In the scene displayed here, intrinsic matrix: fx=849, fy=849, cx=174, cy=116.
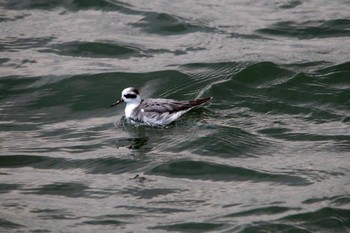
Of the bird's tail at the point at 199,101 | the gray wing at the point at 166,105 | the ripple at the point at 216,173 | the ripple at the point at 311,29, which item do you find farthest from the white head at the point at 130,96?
the ripple at the point at 311,29

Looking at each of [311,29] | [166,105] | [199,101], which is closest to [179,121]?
[166,105]

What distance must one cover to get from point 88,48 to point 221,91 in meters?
3.80

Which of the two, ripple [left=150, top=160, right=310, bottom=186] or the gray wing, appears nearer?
ripple [left=150, top=160, right=310, bottom=186]

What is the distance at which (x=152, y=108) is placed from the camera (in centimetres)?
1545

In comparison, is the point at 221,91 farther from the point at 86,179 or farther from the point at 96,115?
the point at 86,179

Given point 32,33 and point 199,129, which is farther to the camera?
point 32,33

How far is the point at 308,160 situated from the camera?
1315 cm

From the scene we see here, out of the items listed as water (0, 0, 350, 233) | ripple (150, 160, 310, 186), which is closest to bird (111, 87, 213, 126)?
water (0, 0, 350, 233)

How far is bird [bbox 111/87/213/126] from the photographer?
15148 millimetres

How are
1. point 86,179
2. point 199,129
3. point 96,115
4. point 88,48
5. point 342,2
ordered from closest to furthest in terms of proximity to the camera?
point 86,179
point 199,129
point 96,115
point 88,48
point 342,2

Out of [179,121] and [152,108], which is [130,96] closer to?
[152,108]

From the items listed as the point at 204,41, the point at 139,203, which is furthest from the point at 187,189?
the point at 204,41

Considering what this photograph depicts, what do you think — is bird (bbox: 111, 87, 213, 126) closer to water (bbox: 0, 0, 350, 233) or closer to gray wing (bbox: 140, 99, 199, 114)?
gray wing (bbox: 140, 99, 199, 114)

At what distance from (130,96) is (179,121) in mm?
1029
